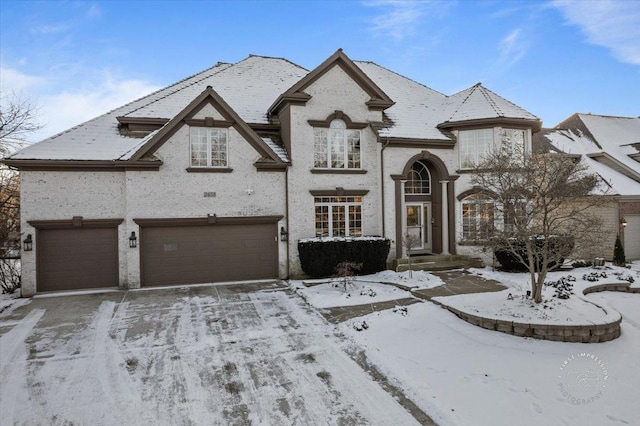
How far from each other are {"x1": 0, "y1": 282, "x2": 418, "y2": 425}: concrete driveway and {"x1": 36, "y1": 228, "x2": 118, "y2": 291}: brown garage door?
2.15m

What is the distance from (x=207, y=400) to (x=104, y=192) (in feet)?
33.1

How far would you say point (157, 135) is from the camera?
13242 mm

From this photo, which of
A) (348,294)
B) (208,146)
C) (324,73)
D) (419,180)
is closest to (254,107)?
(324,73)

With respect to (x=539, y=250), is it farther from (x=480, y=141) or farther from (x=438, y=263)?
(x=480, y=141)

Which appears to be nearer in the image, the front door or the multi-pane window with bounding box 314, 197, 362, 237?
the multi-pane window with bounding box 314, 197, 362, 237

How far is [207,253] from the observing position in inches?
555

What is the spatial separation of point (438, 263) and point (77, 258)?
1360 centimetres

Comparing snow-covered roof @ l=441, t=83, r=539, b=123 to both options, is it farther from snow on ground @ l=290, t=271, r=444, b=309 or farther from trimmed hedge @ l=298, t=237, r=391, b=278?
snow on ground @ l=290, t=271, r=444, b=309

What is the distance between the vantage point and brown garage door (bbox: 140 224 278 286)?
13586mm

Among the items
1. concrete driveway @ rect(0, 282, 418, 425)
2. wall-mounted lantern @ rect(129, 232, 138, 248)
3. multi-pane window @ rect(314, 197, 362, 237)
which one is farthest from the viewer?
multi-pane window @ rect(314, 197, 362, 237)

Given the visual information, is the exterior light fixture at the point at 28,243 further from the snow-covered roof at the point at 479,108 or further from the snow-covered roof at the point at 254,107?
the snow-covered roof at the point at 479,108

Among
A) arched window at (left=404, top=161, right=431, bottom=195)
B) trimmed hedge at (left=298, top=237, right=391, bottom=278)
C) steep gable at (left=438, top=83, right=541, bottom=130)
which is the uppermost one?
steep gable at (left=438, top=83, right=541, bottom=130)

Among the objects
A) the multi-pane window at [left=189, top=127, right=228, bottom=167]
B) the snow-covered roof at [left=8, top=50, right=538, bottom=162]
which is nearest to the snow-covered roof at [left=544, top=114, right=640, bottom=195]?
the snow-covered roof at [left=8, top=50, right=538, bottom=162]

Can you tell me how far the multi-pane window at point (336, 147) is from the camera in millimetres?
15492
